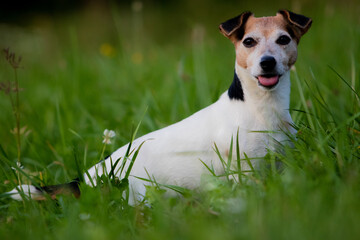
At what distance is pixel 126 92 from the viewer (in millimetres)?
5176

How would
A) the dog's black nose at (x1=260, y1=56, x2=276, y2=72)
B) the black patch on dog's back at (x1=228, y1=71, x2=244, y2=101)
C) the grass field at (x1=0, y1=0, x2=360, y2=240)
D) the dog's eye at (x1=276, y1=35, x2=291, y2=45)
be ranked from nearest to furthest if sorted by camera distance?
1. the grass field at (x1=0, y1=0, x2=360, y2=240)
2. the dog's black nose at (x1=260, y1=56, x2=276, y2=72)
3. the dog's eye at (x1=276, y1=35, x2=291, y2=45)
4. the black patch on dog's back at (x1=228, y1=71, x2=244, y2=101)

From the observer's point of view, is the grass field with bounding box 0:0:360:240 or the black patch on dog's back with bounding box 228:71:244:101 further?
the black patch on dog's back with bounding box 228:71:244:101

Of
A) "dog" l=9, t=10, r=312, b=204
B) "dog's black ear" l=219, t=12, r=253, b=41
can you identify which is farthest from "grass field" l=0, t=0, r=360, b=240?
"dog's black ear" l=219, t=12, r=253, b=41

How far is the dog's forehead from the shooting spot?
2592 mm

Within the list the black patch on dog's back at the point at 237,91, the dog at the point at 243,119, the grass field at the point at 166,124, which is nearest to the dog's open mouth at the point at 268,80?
the dog at the point at 243,119

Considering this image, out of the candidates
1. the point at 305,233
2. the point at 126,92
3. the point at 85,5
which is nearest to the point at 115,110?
the point at 126,92

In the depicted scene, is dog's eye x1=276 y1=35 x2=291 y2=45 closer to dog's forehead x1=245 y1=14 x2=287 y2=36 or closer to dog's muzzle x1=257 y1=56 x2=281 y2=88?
dog's forehead x1=245 y1=14 x2=287 y2=36

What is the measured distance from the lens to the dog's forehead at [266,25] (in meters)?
2.59

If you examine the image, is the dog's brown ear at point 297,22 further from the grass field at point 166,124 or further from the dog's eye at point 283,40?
the grass field at point 166,124

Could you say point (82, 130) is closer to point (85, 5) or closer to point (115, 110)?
point (115, 110)

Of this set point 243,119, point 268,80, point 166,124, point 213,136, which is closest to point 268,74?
point 268,80

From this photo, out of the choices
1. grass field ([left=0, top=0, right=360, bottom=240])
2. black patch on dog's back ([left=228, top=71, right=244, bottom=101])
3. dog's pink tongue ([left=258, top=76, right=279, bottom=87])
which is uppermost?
dog's pink tongue ([left=258, top=76, right=279, bottom=87])

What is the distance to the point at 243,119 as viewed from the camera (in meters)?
2.62

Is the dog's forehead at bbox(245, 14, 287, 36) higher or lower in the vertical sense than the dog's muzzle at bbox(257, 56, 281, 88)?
higher
